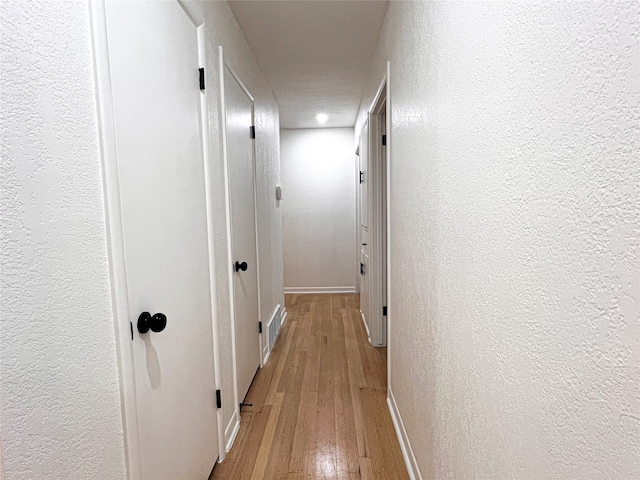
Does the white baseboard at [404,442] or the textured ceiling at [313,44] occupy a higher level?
the textured ceiling at [313,44]

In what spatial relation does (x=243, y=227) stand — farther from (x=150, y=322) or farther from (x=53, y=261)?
(x=53, y=261)

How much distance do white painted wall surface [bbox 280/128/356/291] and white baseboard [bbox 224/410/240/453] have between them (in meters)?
3.34

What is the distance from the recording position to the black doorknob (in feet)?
3.60

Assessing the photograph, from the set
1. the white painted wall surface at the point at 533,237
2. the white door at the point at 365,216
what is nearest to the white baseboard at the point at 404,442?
the white painted wall surface at the point at 533,237

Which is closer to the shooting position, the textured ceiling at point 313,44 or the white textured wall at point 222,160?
the white textured wall at point 222,160

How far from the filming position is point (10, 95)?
0.66 meters

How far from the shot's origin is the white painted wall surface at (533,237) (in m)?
0.48

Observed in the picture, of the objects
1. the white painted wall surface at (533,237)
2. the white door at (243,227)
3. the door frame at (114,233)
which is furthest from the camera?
the white door at (243,227)

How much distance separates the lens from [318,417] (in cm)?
220

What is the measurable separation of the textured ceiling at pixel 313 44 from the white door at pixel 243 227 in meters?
0.41

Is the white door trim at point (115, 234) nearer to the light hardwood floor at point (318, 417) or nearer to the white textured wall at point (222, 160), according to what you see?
the white textured wall at point (222, 160)

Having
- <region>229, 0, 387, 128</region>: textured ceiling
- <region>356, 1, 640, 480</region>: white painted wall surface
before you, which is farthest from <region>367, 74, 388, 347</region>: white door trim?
<region>356, 1, 640, 480</region>: white painted wall surface

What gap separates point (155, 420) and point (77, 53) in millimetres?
1069

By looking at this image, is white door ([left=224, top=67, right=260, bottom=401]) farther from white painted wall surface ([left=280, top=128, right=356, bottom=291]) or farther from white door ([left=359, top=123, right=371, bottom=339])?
white painted wall surface ([left=280, top=128, right=356, bottom=291])
